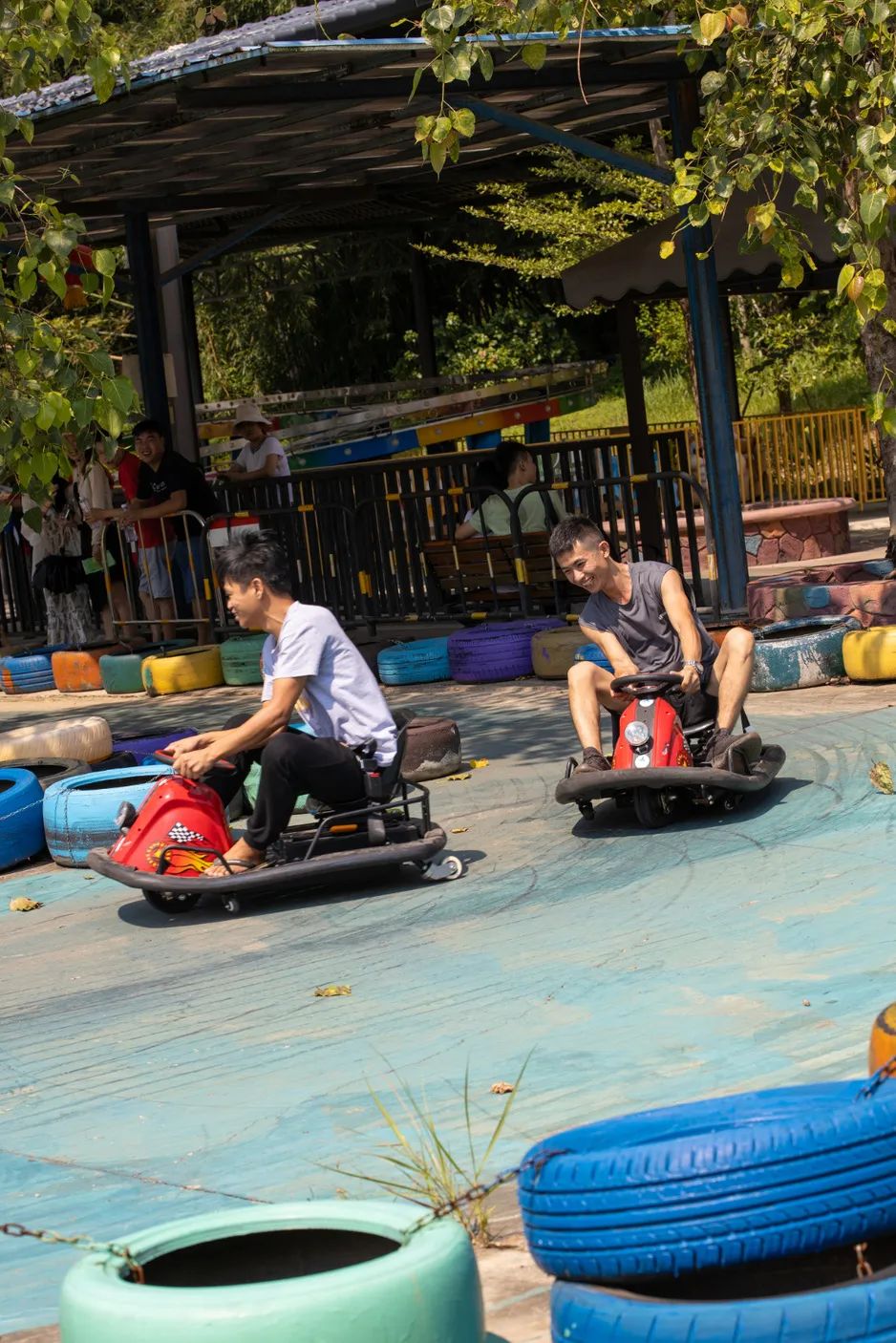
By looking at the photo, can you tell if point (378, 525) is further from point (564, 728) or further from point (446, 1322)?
point (446, 1322)

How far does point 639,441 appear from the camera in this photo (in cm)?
1309

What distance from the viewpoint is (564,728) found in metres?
10.0

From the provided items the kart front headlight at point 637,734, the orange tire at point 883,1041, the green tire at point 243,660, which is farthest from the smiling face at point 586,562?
the green tire at point 243,660

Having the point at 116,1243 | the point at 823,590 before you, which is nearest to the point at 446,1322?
the point at 116,1243

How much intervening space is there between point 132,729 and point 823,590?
4.49 meters

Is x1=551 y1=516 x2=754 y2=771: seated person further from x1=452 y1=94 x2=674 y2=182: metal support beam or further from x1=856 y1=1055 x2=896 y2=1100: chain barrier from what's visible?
x1=452 y1=94 x2=674 y2=182: metal support beam

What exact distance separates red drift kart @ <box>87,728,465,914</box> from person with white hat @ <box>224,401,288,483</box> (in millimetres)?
8032

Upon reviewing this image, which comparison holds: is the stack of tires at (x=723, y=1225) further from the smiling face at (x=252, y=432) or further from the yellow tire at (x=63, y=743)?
the smiling face at (x=252, y=432)

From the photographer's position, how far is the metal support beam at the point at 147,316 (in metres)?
15.9

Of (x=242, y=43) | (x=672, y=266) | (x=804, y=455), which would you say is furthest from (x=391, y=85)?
(x=804, y=455)

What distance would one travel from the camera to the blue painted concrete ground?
14.6ft

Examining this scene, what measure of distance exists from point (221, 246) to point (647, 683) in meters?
10.6

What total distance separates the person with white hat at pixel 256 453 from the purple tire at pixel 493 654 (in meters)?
3.53

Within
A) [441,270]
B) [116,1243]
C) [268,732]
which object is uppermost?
[441,270]
